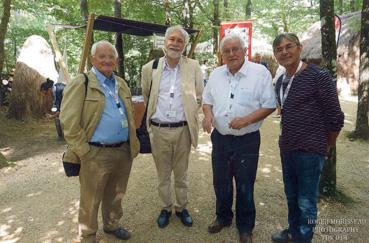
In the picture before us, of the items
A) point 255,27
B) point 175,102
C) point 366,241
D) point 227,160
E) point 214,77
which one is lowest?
point 366,241

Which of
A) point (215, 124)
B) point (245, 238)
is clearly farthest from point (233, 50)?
point (245, 238)

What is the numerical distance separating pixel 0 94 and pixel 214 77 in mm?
10340

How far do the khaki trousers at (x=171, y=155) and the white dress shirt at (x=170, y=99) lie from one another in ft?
0.40

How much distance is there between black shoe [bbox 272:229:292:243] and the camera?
3.17 meters

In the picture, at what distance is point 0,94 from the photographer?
10.8 m

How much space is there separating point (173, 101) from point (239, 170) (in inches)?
38.4

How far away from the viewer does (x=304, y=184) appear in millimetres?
2674

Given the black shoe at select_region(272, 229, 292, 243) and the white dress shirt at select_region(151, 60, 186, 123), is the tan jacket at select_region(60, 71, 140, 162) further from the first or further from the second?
the black shoe at select_region(272, 229, 292, 243)

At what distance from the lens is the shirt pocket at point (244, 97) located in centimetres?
280

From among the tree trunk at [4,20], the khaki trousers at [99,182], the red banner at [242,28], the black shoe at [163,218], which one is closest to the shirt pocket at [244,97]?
the khaki trousers at [99,182]

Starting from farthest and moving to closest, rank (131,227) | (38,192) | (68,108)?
(38,192)
(131,227)
(68,108)

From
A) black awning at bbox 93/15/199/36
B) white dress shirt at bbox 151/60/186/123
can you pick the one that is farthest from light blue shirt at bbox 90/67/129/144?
black awning at bbox 93/15/199/36

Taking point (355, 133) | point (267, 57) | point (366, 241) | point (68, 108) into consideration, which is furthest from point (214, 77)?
point (267, 57)

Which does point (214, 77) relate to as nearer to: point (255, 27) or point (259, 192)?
point (259, 192)
